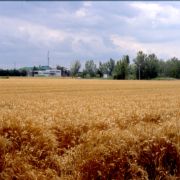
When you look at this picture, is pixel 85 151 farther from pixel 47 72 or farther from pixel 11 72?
pixel 47 72

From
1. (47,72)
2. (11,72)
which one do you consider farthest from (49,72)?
(11,72)

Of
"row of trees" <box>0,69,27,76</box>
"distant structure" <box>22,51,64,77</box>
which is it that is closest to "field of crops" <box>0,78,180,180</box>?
"row of trees" <box>0,69,27,76</box>

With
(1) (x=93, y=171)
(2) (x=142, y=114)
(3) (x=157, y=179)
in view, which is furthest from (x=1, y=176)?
(2) (x=142, y=114)

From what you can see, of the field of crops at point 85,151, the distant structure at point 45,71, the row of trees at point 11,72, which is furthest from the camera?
the distant structure at point 45,71

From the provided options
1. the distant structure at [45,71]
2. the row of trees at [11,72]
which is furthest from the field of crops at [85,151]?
the distant structure at [45,71]

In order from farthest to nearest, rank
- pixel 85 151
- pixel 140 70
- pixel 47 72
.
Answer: pixel 47 72 → pixel 140 70 → pixel 85 151

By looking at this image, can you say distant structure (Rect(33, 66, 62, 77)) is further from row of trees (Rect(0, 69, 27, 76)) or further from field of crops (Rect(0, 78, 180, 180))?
field of crops (Rect(0, 78, 180, 180))

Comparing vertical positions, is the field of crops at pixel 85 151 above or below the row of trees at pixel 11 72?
below

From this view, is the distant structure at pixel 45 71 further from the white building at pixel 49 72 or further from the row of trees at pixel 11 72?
the row of trees at pixel 11 72

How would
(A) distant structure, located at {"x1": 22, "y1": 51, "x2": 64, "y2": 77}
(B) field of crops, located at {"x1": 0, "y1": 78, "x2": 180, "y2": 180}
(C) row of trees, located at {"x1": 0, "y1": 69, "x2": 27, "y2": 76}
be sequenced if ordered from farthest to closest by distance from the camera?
(A) distant structure, located at {"x1": 22, "y1": 51, "x2": 64, "y2": 77} → (C) row of trees, located at {"x1": 0, "y1": 69, "x2": 27, "y2": 76} → (B) field of crops, located at {"x1": 0, "y1": 78, "x2": 180, "y2": 180}

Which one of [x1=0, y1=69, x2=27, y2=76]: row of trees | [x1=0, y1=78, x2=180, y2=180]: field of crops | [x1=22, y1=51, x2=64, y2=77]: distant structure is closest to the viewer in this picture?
[x1=0, y1=78, x2=180, y2=180]: field of crops

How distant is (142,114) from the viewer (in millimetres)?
11125

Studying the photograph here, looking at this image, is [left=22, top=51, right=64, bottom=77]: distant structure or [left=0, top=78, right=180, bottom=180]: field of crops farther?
[left=22, top=51, right=64, bottom=77]: distant structure

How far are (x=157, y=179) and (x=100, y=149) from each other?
131 centimetres
